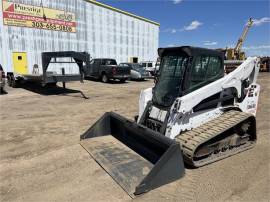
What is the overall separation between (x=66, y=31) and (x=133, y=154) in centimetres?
2077

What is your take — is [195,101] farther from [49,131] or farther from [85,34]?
[85,34]

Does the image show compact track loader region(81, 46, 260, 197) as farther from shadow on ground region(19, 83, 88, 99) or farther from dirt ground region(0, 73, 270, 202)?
shadow on ground region(19, 83, 88, 99)

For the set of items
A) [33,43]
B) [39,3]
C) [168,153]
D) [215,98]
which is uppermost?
[39,3]

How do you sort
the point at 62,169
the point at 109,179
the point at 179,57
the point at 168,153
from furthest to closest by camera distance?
the point at 179,57
the point at 62,169
the point at 109,179
the point at 168,153

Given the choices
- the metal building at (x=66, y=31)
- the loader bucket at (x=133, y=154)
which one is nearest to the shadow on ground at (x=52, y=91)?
the metal building at (x=66, y=31)

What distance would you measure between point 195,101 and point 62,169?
9.01 feet

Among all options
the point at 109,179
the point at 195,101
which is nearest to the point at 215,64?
the point at 195,101

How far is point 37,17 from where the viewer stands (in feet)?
67.9

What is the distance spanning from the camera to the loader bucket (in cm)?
362

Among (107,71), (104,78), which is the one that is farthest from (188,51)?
(104,78)

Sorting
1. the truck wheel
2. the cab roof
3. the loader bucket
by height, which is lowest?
the loader bucket

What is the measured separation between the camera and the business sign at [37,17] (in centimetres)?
1911

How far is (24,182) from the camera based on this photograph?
3861 millimetres

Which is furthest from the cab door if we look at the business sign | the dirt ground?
the dirt ground
